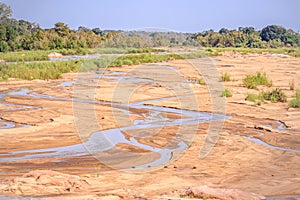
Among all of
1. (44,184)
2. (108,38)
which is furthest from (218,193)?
(108,38)

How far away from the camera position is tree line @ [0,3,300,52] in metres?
21.4

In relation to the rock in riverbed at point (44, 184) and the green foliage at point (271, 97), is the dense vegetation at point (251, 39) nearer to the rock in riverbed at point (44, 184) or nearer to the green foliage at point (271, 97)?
the green foliage at point (271, 97)

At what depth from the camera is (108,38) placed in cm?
3978

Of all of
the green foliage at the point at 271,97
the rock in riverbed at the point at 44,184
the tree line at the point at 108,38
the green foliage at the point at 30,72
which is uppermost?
the tree line at the point at 108,38

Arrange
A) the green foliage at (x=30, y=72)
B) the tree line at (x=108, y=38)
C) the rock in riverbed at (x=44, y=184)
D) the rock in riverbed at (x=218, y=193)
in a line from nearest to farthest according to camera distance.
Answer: the rock in riverbed at (x=218, y=193) → the rock in riverbed at (x=44, y=184) → the tree line at (x=108, y=38) → the green foliage at (x=30, y=72)

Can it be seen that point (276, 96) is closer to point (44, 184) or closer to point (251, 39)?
point (44, 184)

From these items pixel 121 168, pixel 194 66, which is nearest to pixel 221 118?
pixel 121 168

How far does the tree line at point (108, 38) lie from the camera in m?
21.4

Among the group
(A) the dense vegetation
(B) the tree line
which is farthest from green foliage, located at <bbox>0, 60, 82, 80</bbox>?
(A) the dense vegetation

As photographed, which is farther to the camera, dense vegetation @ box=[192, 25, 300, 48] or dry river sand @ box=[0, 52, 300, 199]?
dense vegetation @ box=[192, 25, 300, 48]

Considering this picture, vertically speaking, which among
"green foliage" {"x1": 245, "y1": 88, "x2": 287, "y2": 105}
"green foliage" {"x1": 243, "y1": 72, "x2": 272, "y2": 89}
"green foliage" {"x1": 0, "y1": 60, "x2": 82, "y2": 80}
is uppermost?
"green foliage" {"x1": 0, "y1": 60, "x2": 82, "y2": 80}

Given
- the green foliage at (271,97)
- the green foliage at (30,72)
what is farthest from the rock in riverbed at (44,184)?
the green foliage at (30,72)

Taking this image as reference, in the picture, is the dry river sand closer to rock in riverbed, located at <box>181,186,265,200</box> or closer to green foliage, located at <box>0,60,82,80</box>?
rock in riverbed, located at <box>181,186,265,200</box>

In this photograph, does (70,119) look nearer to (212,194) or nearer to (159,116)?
(159,116)
